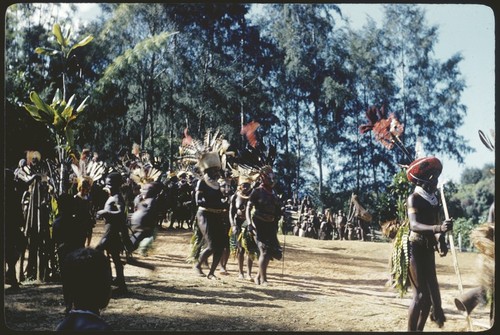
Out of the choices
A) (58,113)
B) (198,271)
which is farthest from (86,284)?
(198,271)

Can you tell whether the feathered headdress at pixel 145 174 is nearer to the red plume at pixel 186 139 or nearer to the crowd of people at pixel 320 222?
the red plume at pixel 186 139

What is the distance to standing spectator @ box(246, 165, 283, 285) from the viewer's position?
574 cm

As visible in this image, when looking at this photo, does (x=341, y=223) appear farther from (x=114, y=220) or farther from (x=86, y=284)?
(x=86, y=284)

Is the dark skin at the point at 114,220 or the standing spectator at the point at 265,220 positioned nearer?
the dark skin at the point at 114,220

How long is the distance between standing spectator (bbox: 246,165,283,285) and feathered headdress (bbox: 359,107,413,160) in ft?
4.24

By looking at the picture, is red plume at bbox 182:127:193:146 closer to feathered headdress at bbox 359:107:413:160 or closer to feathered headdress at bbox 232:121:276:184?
feathered headdress at bbox 232:121:276:184

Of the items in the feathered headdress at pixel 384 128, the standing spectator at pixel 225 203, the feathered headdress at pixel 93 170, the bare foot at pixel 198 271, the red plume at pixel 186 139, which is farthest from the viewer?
the standing spectator at pixel 225 203

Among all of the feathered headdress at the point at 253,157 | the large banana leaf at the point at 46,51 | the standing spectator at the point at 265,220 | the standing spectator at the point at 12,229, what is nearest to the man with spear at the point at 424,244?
the feathered headdress at the point at 253,157

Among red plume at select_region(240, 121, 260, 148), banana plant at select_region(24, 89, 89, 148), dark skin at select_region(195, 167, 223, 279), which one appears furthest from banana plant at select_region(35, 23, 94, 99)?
dark skin at select_region(195, 167, 223, 279)

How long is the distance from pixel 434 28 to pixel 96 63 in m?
3.14

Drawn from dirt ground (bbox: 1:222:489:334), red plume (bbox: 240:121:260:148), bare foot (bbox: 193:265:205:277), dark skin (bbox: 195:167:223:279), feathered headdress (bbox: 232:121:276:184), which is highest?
red plume (bbox: 240:121:260:148)

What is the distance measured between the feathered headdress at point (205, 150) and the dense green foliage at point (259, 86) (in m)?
0.10

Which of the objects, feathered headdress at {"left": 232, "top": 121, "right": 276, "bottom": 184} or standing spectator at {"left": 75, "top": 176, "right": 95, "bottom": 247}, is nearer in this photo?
standing spectator at {"left": 75, "top": 176, "right": 95, "bottom": 247}

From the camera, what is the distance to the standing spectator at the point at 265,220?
226 inches
